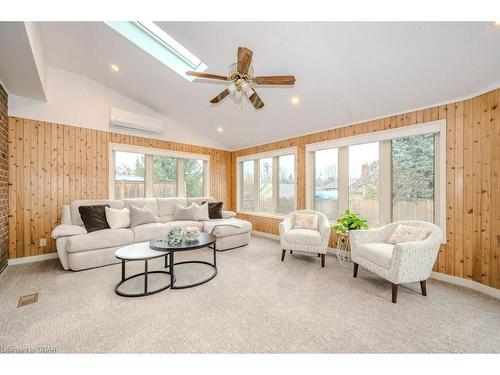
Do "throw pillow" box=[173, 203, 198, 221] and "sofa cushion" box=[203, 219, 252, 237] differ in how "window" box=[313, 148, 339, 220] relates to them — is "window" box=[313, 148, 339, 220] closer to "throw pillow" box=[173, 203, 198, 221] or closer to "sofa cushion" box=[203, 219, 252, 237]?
"sofa cushion" box=[203, 219, 252, 237]

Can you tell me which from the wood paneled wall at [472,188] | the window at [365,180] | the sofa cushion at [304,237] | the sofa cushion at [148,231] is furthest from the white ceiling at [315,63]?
the sofa cushion at [148,231]

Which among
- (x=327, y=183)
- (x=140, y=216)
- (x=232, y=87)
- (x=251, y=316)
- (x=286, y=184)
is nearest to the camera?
(x=251, y=316)

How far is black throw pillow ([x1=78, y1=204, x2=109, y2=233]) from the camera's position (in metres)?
3.30

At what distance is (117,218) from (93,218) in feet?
1.10

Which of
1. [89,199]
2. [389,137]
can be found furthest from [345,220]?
[89,199]

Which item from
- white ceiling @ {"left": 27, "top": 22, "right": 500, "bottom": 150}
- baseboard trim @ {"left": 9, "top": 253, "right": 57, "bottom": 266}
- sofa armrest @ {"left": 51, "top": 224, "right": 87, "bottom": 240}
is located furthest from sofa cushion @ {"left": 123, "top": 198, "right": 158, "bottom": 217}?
white ceiling @ {"left": 27, "top": 22, "right": 500, "bottom": 150}

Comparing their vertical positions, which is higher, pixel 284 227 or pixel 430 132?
pixel 430 132

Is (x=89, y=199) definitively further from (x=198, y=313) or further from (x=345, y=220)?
(x=345, y=220)

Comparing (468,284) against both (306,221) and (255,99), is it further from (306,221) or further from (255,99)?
(255,99)

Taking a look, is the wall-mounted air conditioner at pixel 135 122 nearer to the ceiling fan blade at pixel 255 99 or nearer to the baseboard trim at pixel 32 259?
the baseboard trim at pixel 32 259

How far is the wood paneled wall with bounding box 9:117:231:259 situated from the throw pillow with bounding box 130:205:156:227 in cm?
83

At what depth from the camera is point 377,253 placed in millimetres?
2377

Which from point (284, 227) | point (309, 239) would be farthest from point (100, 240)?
point (309, 239)
